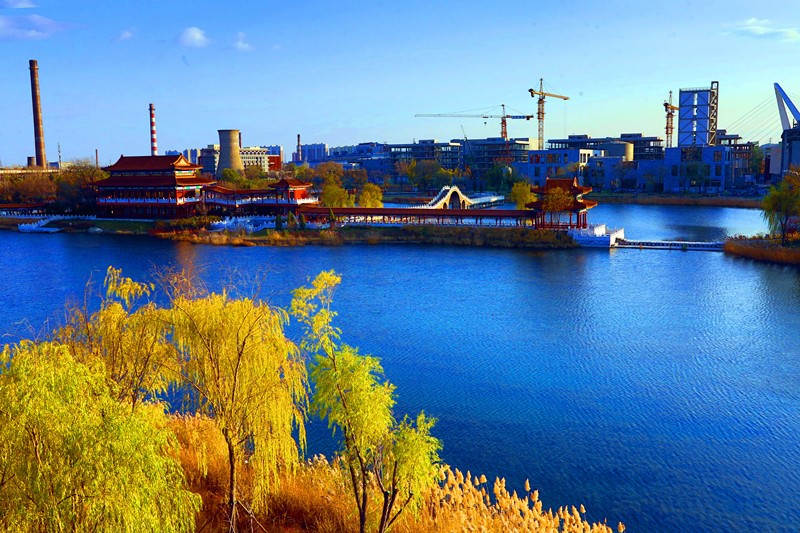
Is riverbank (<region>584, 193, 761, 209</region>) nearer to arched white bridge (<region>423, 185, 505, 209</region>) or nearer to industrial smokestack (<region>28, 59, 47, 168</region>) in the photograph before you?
arched white bridge (<region>423, 185, 505, 209</region>)

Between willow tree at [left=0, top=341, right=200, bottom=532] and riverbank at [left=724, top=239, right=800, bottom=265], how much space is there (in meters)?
45.2

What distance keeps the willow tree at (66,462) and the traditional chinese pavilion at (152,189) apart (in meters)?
64.0

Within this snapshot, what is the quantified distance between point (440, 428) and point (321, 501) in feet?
18.7

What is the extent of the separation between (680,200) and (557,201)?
44.5 m

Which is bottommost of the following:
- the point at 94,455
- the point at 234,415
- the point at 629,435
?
the point at 629,435

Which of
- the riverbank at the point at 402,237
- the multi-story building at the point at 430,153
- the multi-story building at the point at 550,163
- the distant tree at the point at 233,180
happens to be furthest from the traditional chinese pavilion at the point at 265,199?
the multi-story building at the point at 430,153

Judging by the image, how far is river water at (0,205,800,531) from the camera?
1602 cm

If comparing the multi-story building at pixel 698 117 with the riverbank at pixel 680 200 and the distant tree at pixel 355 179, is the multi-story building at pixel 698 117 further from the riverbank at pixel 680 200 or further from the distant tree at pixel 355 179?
the distant tree at pixel 355 179

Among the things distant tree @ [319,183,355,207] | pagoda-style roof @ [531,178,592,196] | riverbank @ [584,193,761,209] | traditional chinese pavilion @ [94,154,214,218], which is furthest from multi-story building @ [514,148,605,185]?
traditional chinese pavilion @ [94,154,214,218]

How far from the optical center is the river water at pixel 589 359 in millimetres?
16016

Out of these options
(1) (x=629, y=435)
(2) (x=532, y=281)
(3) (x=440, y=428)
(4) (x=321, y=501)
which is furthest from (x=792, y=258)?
(4) (x=321, y=501)

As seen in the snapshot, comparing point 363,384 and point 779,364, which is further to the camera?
point 779,364

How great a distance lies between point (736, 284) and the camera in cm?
3741

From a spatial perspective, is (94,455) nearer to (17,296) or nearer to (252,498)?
(252,498)
